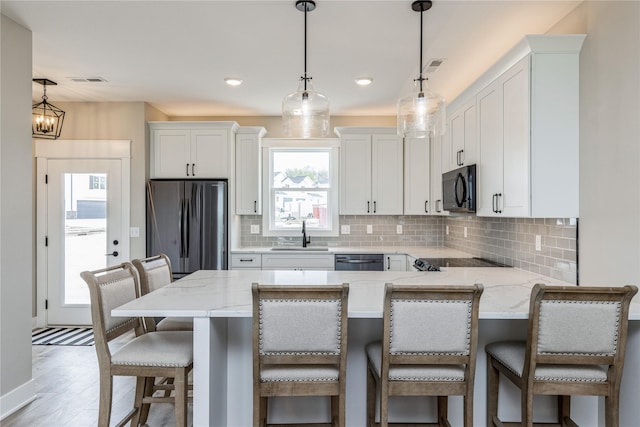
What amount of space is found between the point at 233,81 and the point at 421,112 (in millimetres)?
2124

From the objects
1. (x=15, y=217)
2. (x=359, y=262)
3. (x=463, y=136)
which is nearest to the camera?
(x=15, y=217)

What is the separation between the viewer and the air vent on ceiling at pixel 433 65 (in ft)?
10.5

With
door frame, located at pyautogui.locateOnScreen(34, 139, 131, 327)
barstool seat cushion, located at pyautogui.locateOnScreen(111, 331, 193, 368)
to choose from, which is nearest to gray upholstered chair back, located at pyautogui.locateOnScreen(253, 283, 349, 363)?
barstool seat cushion, located at pyautogui.locateOnScreen(111, 331, 193, 368)

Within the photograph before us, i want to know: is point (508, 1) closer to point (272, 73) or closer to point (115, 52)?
point (272, 73)

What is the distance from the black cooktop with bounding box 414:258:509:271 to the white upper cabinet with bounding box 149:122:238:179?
2.46m

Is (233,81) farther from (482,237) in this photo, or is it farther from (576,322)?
(576,322)

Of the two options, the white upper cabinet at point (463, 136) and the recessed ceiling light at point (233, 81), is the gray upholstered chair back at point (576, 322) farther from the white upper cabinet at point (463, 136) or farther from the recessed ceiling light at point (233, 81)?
the recessed ceiling light at point (233, 81)

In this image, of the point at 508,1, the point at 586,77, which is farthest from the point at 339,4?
the point at 586,77

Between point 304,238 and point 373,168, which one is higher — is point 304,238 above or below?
below

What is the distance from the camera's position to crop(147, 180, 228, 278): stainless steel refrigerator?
4.29 m

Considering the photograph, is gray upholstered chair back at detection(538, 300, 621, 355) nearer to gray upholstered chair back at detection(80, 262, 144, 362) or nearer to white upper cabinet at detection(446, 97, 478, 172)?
white upper cabinet at detection(446, 97, 478, 172)

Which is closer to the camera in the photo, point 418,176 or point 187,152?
point 187,152

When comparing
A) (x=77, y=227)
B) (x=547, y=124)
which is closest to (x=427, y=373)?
(x=547, y=124)

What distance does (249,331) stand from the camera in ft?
7.01
